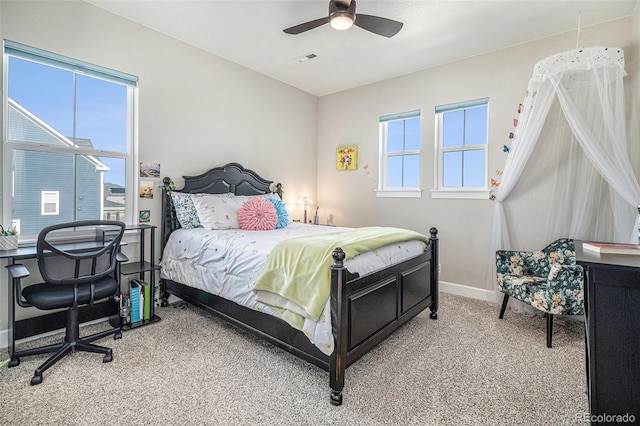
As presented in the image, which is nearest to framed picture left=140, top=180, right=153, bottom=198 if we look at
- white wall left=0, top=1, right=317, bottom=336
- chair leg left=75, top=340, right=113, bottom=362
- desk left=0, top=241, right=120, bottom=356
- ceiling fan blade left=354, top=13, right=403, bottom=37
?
white wall left=0, top=1, right=317, bottom=336

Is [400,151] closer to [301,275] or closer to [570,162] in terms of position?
[570,162]

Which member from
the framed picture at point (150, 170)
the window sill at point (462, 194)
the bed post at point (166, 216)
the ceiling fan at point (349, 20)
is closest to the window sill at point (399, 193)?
the window sill at point (462, 194)

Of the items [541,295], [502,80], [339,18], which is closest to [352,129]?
[502,80]

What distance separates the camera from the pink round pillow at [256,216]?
337 cm

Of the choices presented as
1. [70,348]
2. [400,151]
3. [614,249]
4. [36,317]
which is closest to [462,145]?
[400,151]

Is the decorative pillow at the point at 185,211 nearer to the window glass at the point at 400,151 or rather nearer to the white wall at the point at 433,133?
the white wall at the point at 433,133

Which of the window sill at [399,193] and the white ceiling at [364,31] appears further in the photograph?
the window sill at [399,193]

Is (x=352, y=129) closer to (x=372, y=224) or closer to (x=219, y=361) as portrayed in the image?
(x=372, y=224)

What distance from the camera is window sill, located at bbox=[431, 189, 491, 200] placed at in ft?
12.0

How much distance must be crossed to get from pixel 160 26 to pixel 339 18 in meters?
2.06

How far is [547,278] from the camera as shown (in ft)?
9.02

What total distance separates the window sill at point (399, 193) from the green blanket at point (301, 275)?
2056mm

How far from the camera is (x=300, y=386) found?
2000 mm

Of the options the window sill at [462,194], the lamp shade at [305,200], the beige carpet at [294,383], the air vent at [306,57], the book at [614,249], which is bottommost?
the beige carpet at [294,383]
